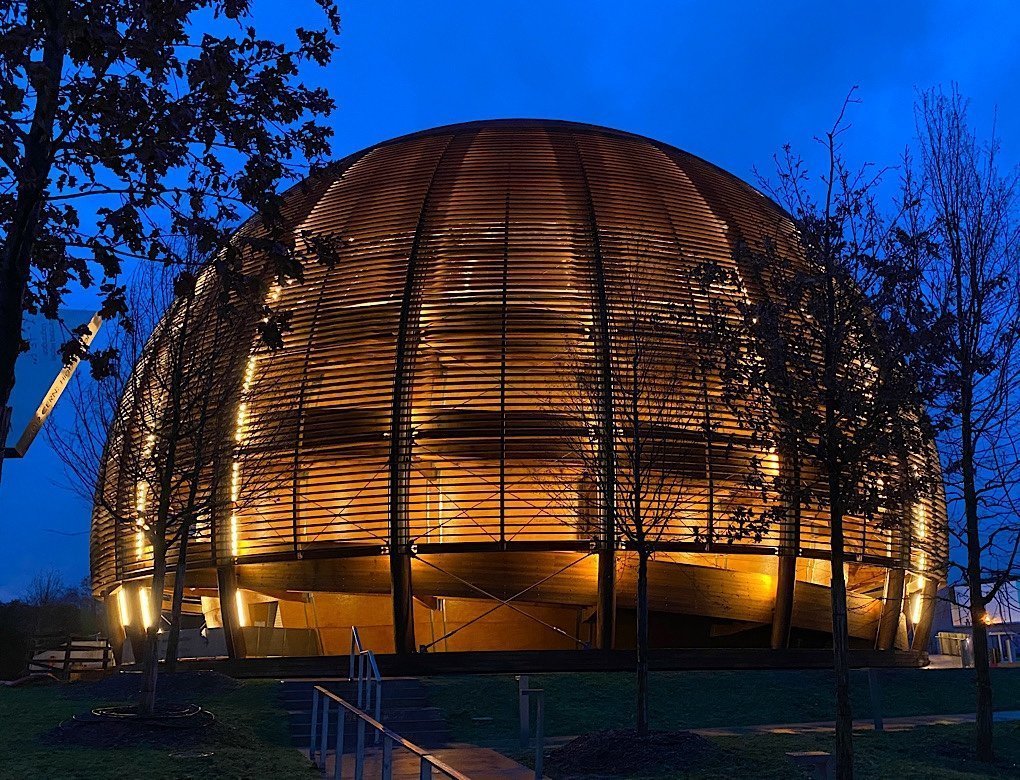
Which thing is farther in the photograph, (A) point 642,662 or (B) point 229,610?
(B) point 229,610

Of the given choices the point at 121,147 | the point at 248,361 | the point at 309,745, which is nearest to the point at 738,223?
the point at 248,361

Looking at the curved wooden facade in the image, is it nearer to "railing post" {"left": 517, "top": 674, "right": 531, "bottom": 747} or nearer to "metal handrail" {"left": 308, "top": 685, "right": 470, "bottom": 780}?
"railing post" {"left": 517, "top": 674, "right": 531, "bottom": 747}

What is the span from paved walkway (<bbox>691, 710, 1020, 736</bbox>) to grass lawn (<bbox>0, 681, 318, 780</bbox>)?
20.5ft

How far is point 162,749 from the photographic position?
1320 centimetres

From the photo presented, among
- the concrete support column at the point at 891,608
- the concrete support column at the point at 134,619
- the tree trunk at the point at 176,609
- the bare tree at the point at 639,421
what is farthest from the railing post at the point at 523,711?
the concrete support column at the point at 134,619

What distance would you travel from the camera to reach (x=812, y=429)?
12.2m

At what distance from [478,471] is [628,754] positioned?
1016cm

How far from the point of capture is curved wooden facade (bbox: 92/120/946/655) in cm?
2180

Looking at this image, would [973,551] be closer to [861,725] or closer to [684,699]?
[861,725]

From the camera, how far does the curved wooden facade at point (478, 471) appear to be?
2180 centimetres

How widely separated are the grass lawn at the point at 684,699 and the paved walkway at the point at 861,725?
1.25ft

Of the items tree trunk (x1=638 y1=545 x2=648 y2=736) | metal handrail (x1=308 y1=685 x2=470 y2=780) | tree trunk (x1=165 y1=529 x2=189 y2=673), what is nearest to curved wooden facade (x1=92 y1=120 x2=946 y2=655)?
tree trunk (x1=165 y1=529 x2=189 y2=673)

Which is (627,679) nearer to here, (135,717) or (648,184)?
(135,717)

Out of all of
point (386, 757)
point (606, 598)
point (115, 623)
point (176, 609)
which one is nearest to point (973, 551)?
point (606, 598)
